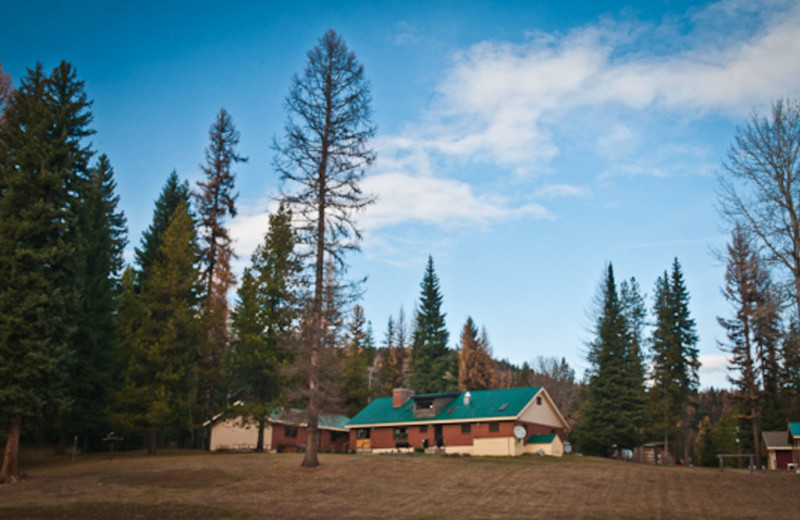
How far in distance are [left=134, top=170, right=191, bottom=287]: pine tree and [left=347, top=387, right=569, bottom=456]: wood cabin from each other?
1908cm

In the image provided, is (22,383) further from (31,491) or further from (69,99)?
(69,99)

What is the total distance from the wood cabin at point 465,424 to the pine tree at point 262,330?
10.2m

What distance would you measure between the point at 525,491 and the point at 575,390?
49.4 m

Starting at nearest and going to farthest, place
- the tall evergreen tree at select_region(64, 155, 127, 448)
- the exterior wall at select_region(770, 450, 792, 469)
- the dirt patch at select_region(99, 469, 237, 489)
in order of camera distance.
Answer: the dirt patch at select_region(99, 469, 237, 489) < the tall evergreen tree at select_region(64, 155, 127, 448) < the exterior wall at select_region(770, 450, 792, 469)

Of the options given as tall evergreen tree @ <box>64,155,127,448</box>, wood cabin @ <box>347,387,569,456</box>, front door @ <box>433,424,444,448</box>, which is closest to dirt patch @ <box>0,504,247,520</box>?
tall evergreen tree @ <box>64,155,127,448</box>

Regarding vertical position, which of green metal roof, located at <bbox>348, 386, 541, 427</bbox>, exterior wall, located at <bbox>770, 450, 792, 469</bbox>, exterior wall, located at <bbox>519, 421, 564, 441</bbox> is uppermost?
green metal roof, located at <bbox>348, 386, 541, 427</bbox>

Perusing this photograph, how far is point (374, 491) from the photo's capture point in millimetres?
21656

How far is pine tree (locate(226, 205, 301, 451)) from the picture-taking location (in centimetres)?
3616

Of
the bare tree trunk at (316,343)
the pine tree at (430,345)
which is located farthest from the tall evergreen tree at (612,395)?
the bare tree trunk at (316,343)

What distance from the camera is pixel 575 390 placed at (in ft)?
226

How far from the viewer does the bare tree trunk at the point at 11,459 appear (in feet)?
73.7

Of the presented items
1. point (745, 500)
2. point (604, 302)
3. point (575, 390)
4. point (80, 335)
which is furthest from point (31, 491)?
point (575, 390)

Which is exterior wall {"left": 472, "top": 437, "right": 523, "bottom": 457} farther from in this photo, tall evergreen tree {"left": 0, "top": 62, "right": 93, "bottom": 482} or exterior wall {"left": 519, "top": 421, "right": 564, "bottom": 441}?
tall evergreen tree {"left": 0, "top": 62, "right": 93, "bottom": 482}

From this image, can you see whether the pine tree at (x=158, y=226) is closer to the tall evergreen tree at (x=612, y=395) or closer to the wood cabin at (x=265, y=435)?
the wood cabin at (x=265, y=435)
